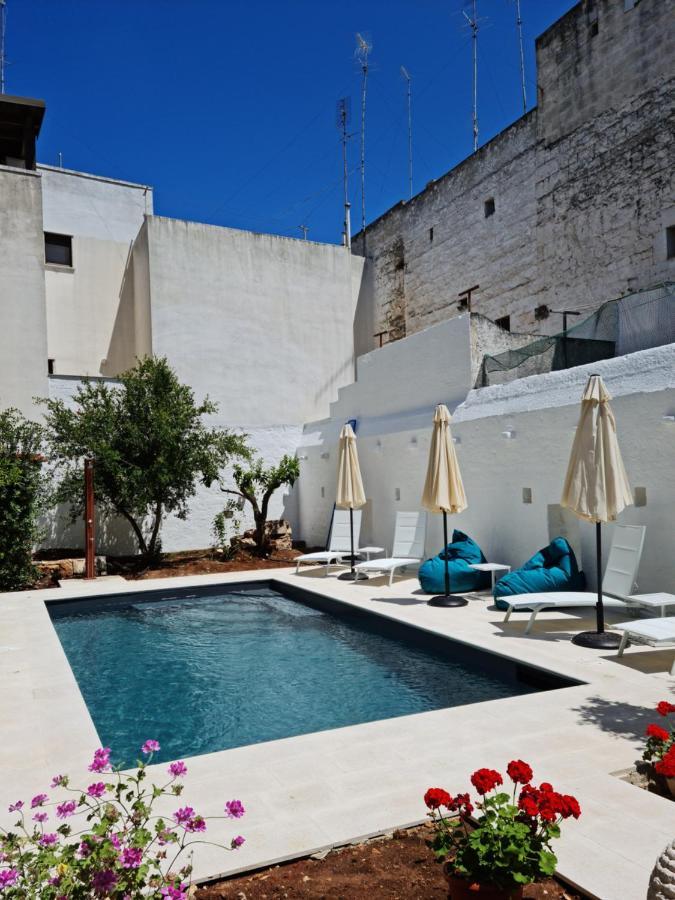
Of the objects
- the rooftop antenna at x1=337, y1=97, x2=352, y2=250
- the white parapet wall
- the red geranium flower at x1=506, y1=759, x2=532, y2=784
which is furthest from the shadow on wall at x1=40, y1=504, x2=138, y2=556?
the red geranium flower at x1=506, y1=759, x2=532, y2=784

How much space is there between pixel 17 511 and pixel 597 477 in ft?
30.0

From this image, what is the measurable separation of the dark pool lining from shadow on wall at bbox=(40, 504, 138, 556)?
3557 millimetres

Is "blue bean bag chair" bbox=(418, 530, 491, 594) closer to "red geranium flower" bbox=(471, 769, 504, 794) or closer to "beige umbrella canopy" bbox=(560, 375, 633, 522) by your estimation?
"beige umbrella canopy" bbox=(560, 375, 633, 522)

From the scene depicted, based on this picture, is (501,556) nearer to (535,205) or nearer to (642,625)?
(642,625)

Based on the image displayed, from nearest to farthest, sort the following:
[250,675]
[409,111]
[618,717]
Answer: [618,717] → [250,675] → [409,111]

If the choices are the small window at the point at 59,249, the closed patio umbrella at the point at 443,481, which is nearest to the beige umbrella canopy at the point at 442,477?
the closed patio umbrella at the point at 443,481

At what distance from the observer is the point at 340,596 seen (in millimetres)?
9328

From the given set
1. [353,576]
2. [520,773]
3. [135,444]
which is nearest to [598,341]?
[353,576]

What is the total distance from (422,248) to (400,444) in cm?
851

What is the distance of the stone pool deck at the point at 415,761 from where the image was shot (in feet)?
9.66

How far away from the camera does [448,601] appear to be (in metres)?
8.62

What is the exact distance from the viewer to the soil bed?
2623 mm

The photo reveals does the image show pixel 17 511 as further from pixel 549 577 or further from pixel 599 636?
pixel 599 636

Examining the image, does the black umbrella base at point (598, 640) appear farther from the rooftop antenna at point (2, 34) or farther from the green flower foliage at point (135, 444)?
the rooftop antenna at point (2, 34)
